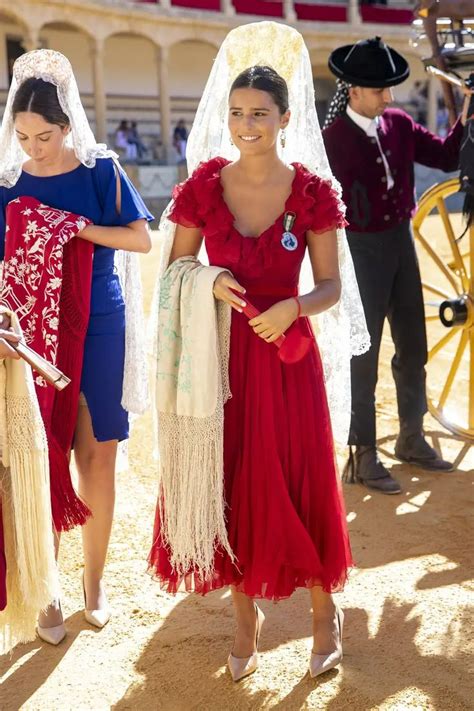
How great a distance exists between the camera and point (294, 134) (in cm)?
261

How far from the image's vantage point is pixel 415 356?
4.19 meters

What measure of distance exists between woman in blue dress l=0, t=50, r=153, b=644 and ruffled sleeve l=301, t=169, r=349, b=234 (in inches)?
21.6

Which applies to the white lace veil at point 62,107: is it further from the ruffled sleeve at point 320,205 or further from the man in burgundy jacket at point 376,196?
the man in burgundy jacket at point 376,196

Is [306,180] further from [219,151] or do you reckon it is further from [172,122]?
[172,122]

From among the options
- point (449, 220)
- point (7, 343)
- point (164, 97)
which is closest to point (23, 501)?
point (7, 343)

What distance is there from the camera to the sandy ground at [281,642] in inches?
93.9

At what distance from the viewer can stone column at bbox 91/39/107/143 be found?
867 inches

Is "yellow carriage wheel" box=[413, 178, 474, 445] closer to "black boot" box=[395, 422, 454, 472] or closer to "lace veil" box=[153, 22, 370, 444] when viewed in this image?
"black boot" box=[395, 422, 454, 472]

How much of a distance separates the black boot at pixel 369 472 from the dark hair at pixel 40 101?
2.08 meters

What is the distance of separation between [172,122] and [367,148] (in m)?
22.1

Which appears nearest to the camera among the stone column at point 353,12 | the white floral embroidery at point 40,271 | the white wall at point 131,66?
the white floral embroidery at point 40,271

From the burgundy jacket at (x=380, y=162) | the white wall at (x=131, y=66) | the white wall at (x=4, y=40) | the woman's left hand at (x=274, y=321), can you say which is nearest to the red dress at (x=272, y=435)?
the woman's left hand at (x=274, y=321)

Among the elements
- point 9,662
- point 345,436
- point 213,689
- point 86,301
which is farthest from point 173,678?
point 86,301

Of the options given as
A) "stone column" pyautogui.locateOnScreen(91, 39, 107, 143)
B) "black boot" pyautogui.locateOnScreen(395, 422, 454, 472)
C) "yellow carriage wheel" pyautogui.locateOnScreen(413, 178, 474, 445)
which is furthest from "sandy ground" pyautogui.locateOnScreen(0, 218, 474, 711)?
"stone column" pyautogui.locateOnScreen(91, 39, 107, 143)
